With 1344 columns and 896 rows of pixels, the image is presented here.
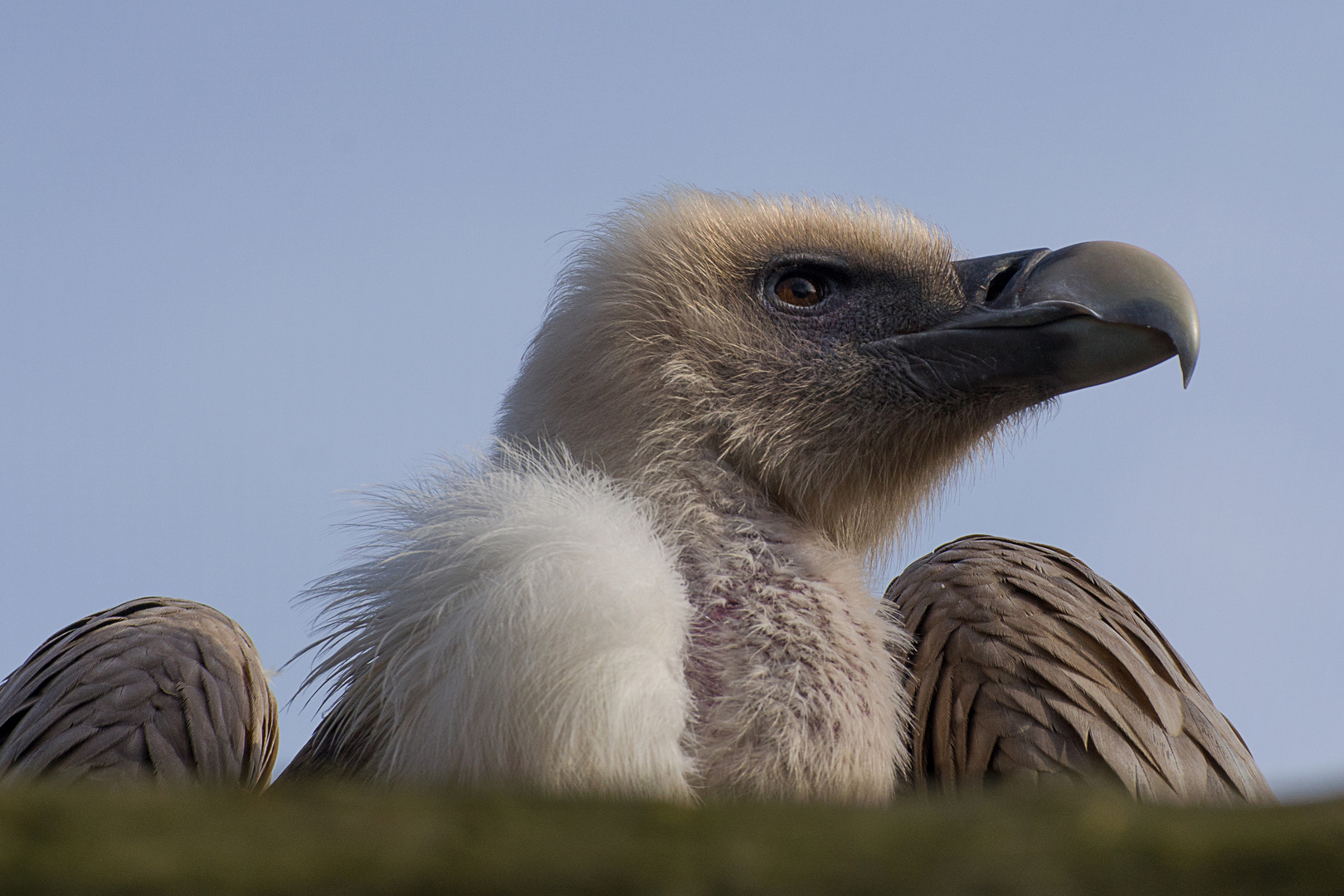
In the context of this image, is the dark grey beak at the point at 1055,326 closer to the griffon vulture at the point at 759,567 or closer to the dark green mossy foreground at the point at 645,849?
the griffon vulture at the point at 759,567

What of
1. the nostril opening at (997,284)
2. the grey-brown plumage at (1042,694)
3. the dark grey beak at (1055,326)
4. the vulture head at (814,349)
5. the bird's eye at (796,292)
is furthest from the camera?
the bird's eye at (796,292)

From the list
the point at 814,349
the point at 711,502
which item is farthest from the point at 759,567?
the point at 814,349

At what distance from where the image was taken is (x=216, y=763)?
401 centimetres

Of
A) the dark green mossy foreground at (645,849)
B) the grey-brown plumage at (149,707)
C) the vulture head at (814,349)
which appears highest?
the vulture head at (814,349)

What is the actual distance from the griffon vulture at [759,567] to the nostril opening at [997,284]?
0.02 meters

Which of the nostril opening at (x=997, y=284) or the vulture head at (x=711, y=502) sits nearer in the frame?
the vulture head at (x=711, y=502)

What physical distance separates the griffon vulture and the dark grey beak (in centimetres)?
1

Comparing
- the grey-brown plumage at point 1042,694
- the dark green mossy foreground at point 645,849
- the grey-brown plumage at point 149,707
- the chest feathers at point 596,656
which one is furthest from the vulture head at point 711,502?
the dark green mossy foreground at point 645,849

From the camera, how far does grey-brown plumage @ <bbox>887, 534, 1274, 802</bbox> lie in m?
3.72

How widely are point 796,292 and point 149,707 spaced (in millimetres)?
2599

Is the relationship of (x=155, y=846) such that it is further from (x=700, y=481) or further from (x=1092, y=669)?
(x=1092, y=669)

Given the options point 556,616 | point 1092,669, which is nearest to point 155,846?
point 556,616

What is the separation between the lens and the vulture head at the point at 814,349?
4.02 m

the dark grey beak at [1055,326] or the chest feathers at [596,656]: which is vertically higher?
the dark grey beak at [1055,326]
